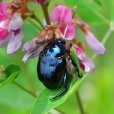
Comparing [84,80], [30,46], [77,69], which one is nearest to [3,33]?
[30,46]

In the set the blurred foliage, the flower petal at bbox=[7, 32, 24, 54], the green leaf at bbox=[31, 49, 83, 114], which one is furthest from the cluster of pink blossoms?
the blurred foliage

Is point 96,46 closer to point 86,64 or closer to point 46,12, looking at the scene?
point 86,64

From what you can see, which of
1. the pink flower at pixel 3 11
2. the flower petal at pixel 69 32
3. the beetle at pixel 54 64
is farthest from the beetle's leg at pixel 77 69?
the pink flower at pixel 3 11

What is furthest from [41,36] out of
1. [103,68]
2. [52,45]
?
[103,68]

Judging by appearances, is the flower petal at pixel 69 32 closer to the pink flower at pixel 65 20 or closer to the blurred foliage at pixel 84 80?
the pink flower at pixel 65 20

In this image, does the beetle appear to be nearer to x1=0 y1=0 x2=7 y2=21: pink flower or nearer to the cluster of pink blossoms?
the cluster of pink blossoms

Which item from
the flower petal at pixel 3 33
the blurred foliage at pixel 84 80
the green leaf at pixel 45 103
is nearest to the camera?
the green leaf at pixel 45 103
